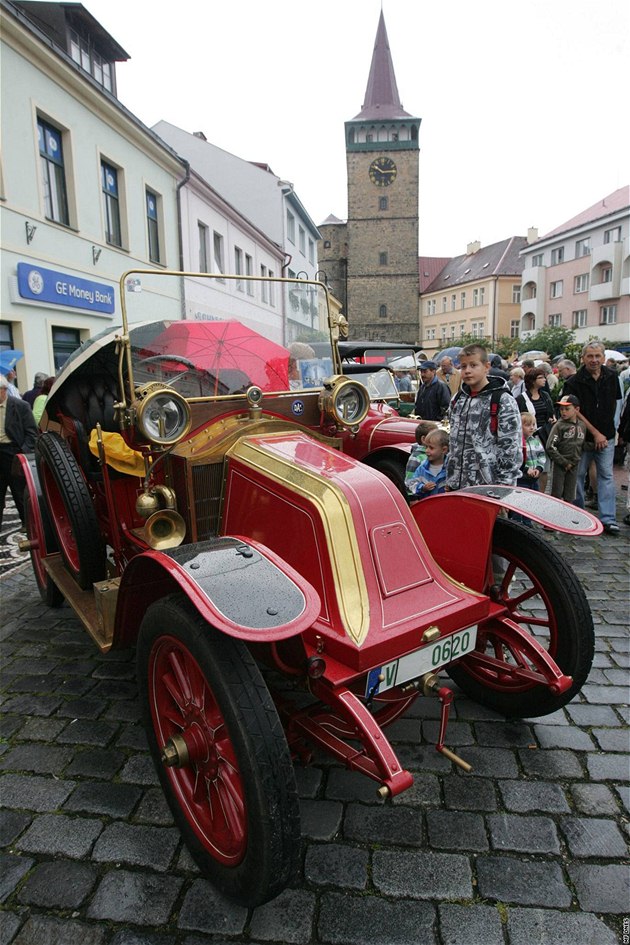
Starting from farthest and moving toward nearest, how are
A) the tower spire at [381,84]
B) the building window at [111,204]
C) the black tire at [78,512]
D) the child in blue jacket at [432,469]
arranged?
the tower spire at [381,84], the building window at [111,204], the child in blue jacket at [432,469], the black tire at [78,512]

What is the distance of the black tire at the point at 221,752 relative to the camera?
1.55m

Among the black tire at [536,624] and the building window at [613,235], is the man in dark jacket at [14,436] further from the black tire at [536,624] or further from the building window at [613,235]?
the building window at [613,235]

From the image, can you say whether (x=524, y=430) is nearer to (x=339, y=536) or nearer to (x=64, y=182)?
(x=339, y=536)

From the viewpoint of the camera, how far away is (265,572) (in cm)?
183

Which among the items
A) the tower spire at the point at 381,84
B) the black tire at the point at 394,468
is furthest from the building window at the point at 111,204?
the tower spire at the point at 381,84

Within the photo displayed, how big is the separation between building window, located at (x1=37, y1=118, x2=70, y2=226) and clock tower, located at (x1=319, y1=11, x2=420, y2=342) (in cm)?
4144

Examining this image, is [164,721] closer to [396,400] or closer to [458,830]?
[458,830]

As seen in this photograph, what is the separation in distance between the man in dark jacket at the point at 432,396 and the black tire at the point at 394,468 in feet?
7.39

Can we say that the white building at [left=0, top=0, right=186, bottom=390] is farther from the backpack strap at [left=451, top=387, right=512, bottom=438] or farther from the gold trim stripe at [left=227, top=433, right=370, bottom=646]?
the gold trim stripe at [left=227, top=433, right=370, bottom=646]

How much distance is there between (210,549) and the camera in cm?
199

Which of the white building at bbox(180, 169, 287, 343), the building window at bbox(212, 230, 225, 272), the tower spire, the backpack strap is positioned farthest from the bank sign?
the tower spire

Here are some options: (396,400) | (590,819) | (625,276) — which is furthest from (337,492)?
(625,276)

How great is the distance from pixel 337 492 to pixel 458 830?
1.28 metres

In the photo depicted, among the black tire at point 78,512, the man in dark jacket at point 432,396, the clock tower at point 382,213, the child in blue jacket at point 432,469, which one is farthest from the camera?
the clock tower at point 382,213
